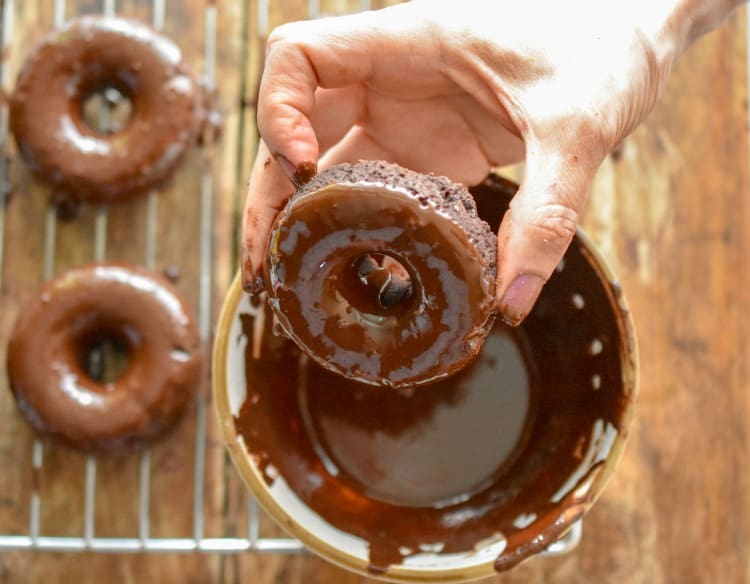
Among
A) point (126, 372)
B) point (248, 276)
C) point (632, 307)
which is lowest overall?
point (126, 372)

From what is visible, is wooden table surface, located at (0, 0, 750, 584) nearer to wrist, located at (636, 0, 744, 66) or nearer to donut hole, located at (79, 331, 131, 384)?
donut hole, located at (79, 331, 131, 384)

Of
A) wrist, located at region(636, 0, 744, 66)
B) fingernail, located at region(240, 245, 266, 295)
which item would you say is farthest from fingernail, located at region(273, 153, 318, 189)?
wrist, located at region(636, 0, 744, 66)

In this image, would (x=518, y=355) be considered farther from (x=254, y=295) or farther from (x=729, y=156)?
(x=729, y=156)

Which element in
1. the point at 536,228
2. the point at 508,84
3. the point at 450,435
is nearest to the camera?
the point at 536,228

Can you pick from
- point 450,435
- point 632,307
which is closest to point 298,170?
point 450,435

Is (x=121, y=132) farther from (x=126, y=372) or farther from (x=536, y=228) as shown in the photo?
(x=536, y=228)

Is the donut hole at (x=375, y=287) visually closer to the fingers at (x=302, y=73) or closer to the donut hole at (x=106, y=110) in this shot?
the fingers at (x=302, y=73)

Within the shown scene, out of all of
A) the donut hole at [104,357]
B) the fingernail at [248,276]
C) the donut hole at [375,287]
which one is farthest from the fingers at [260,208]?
the donut hole at [104,357]
